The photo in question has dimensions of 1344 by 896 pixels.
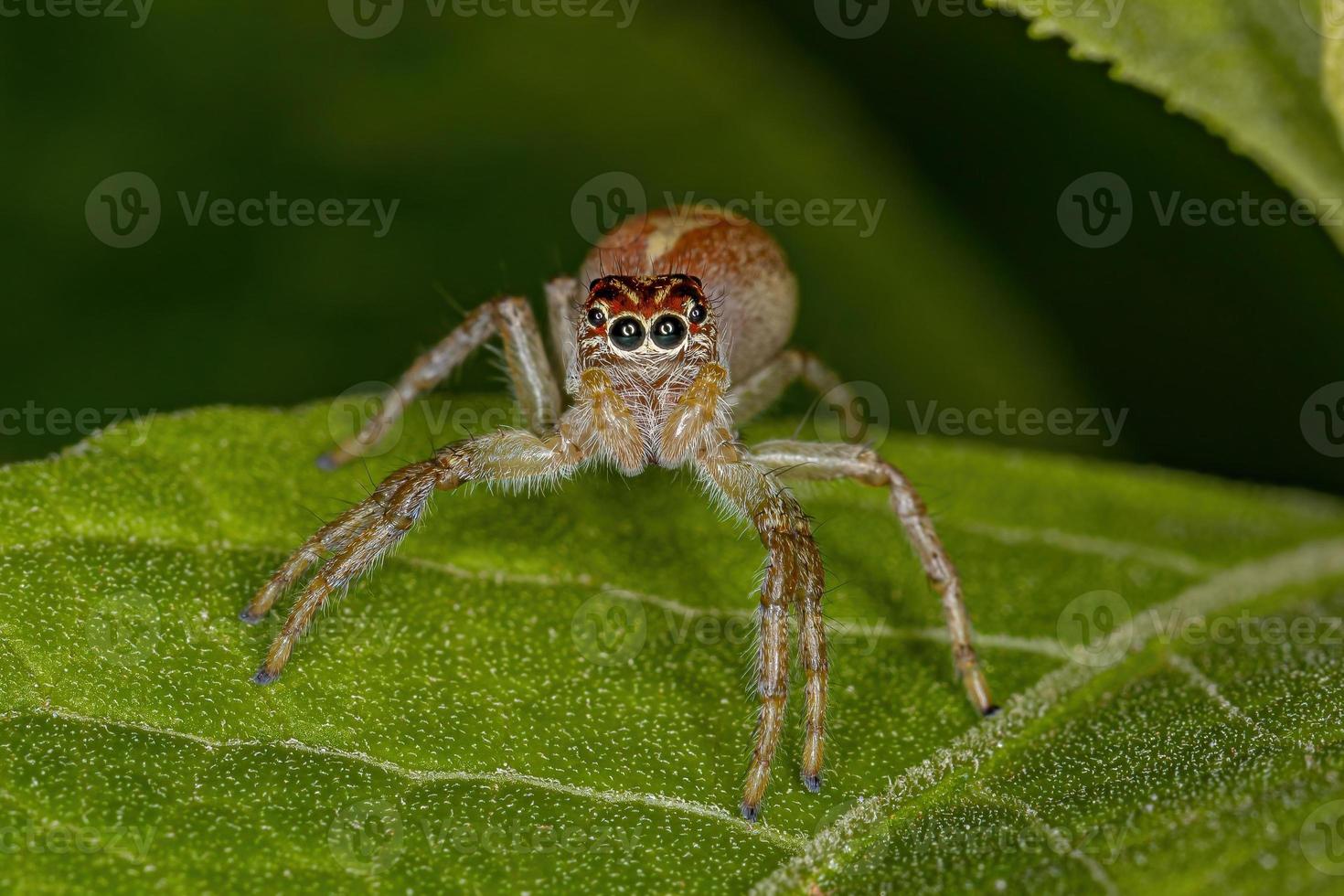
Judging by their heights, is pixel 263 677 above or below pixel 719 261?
below

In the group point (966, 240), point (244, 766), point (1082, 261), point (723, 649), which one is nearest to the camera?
point (244, 766)

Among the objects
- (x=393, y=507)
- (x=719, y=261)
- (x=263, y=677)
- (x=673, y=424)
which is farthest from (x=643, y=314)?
(x=263, y=677)

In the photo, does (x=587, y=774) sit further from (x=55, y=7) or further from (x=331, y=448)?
(x=55, y=7)

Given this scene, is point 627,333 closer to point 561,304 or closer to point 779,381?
point 561,304

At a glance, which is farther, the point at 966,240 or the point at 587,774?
the point at 966,240

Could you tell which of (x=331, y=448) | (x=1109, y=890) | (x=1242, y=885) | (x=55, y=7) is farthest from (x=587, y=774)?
(x=55, y=7)

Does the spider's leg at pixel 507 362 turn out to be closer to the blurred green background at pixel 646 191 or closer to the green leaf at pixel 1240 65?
the blurred green background at pixel 646 191

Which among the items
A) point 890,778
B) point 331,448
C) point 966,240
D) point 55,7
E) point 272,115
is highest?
point 55,7
